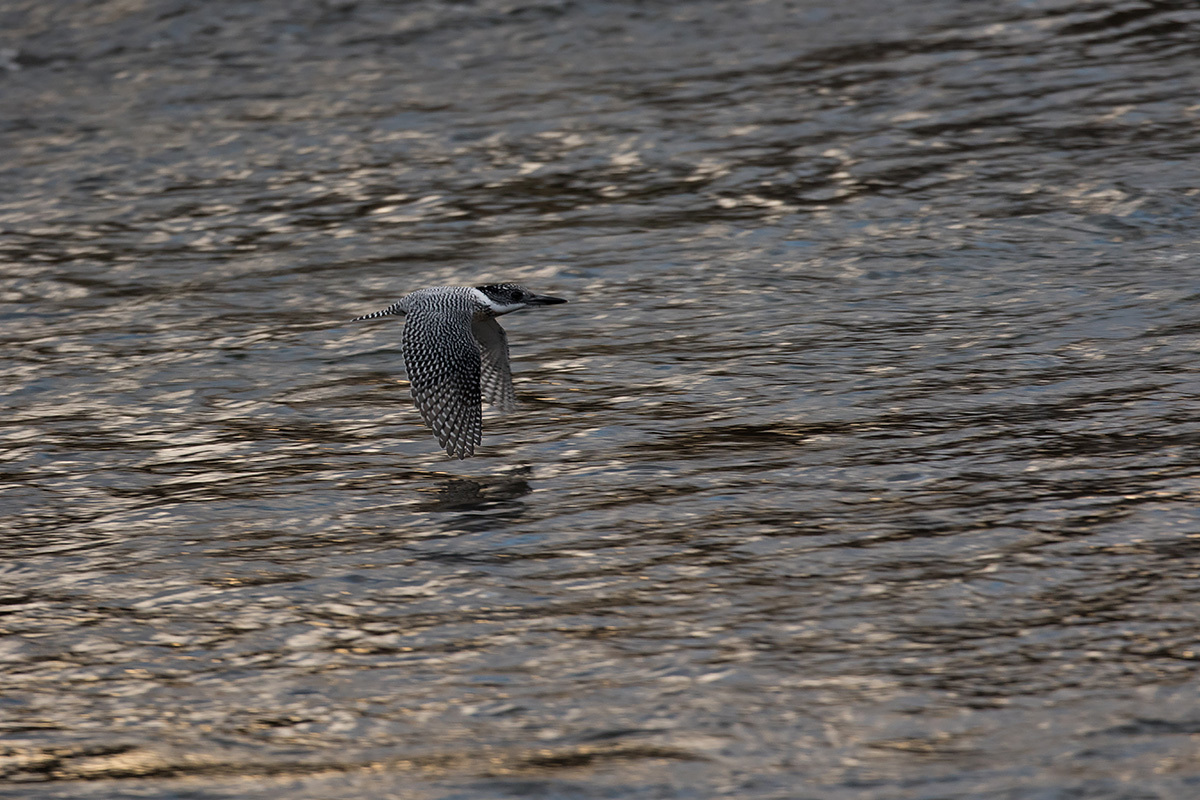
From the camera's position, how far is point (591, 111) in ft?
51.5

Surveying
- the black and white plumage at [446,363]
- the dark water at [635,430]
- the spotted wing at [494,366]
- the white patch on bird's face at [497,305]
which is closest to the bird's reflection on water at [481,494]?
the dark water at [635,430]

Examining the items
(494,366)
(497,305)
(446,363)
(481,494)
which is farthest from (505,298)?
(481,494)

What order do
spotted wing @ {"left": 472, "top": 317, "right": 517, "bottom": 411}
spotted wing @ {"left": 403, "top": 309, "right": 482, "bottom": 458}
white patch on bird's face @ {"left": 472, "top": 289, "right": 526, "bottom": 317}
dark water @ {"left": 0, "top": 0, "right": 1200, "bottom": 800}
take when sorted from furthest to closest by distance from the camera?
spotted wing @ {"left": 472, "top": 317, "right": 517, "bottom": 411} < white patch on bird's face @ {"left": 472, "top": 289, "right": 526, "bottom": 317} < spotted wing @ {"left": 403, "top": 309, "right": 482, "bottom": 458} < dark water @ {"left": 0, "top": 0, "right": 1200, "bottom": 800}

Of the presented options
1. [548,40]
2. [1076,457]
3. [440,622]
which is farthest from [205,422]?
[548,40]

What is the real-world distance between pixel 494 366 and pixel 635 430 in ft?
2.88

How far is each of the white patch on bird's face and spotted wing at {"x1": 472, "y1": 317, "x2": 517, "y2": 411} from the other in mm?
104

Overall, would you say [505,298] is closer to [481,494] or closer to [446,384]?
[446,384]

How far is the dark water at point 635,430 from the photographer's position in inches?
224

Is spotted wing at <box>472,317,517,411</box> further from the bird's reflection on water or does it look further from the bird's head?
the bird's reflection on water

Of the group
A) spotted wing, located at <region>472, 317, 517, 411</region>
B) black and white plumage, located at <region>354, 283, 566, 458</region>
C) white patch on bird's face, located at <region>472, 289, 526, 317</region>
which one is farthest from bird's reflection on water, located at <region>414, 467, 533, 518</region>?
white patch on bird's face, located at <region>472, 289, 526, 317</region>

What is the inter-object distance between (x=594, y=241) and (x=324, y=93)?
585cm

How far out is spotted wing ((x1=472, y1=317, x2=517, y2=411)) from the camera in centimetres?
907

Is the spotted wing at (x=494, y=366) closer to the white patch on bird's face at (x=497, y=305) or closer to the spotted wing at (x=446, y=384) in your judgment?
the white patch on bird's face at (x=497, y=305)

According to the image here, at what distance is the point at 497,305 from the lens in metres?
8.95
